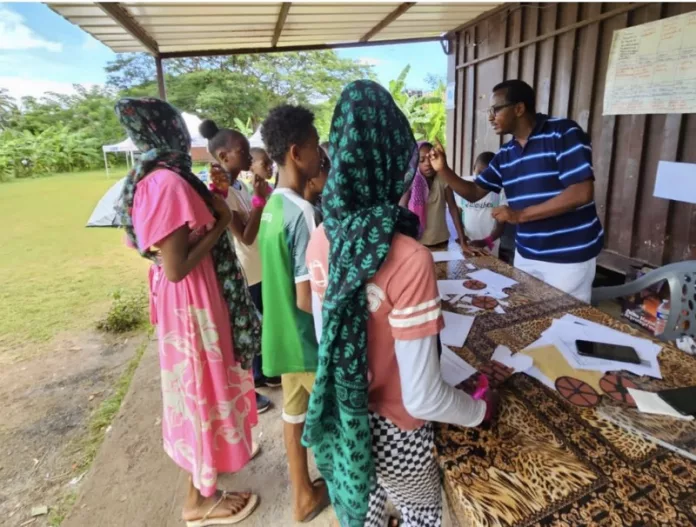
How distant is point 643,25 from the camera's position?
9.47 ft

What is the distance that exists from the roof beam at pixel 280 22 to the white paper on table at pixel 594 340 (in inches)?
135

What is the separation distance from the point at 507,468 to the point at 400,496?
0.39 metres

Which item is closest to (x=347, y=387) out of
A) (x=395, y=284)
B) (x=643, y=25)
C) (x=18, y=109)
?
(x=395, y=284)

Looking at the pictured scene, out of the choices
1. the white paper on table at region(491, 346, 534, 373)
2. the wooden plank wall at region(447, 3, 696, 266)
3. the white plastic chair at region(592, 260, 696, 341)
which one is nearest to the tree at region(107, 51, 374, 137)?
the wooden plank wall at region(447, 3, 696, 266)

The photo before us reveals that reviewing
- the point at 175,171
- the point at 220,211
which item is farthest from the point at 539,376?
the point at 175,171

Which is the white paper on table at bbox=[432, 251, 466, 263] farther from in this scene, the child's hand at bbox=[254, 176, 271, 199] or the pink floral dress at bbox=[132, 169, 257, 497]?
the pink floral dress at bbox=[132, 169, 257, 497]

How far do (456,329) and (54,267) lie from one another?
8137 mm

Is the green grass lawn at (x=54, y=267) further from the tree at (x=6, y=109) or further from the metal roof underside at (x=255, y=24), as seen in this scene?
the tree at (x=6, y=109)

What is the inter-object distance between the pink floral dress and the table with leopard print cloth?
1032 mm

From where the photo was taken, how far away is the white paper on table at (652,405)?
108 centimetres

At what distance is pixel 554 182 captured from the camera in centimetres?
221

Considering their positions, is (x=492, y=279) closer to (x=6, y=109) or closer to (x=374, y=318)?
(x=374, y=318)

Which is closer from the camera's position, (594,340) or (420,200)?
(594,340)

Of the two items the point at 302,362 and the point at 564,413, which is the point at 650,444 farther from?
the point at 302,362
